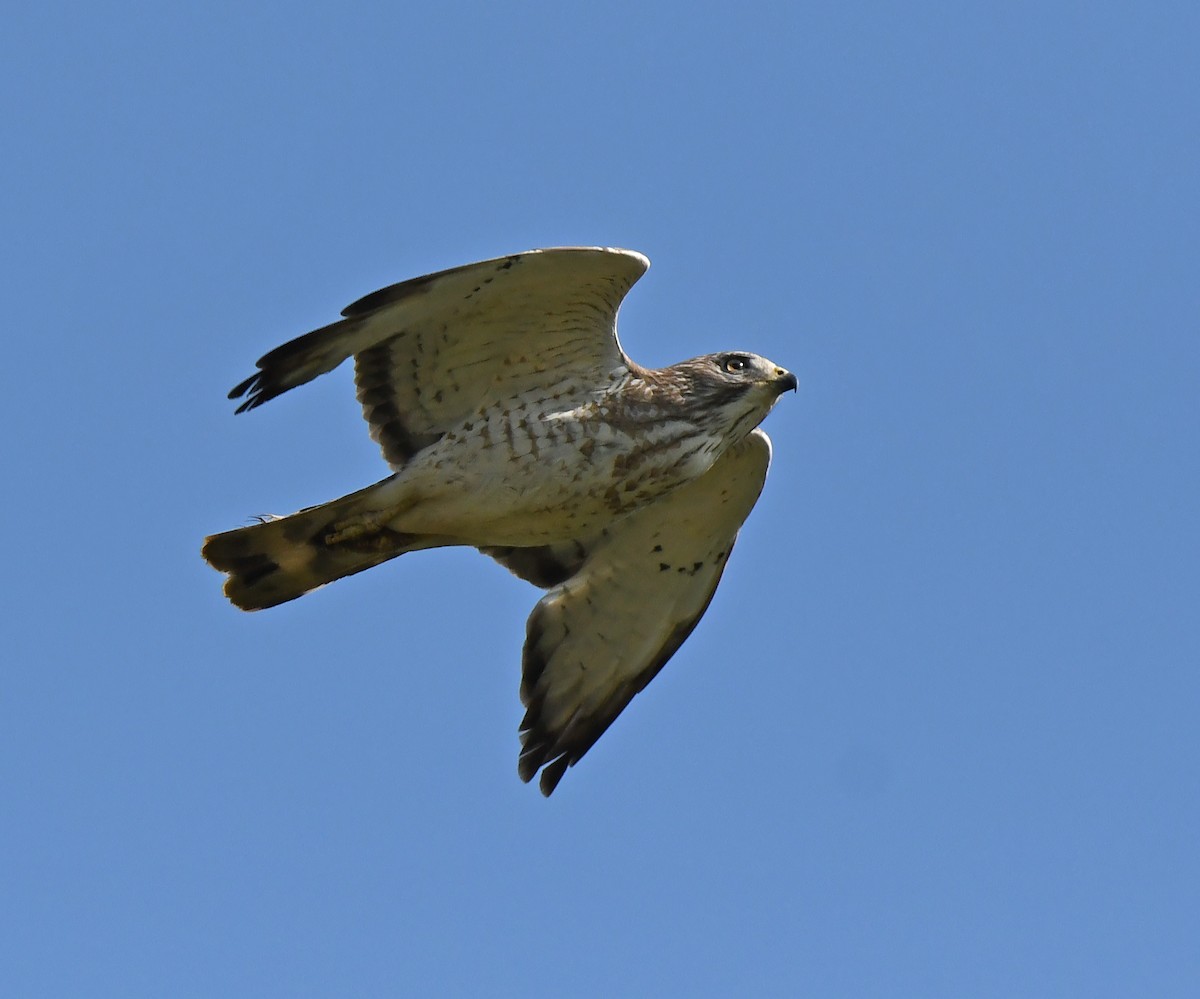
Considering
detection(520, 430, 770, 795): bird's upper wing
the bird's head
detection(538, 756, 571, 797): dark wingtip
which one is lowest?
detection(538, 756, 571, 797): dark wingtip

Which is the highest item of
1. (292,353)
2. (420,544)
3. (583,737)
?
(292,353)

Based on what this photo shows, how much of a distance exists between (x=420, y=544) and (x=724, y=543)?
6.34ft

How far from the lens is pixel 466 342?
36.2 feet

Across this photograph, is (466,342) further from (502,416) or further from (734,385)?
(734,385)

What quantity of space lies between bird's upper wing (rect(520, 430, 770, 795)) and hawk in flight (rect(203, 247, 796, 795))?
44 centimetres

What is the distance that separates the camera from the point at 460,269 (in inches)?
414

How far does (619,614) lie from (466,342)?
208 centimetres

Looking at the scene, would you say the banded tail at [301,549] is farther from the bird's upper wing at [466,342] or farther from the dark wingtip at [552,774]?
the dark wingtip at [552,774]

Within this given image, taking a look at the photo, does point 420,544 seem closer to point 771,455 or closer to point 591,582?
point 591,582

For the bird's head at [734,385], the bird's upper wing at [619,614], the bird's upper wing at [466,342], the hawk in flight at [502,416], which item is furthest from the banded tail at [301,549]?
the bird's head at [734,385]

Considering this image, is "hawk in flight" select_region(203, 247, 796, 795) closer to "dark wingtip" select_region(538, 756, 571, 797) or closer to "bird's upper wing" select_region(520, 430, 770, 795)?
"bird's upper wing" select_region(520, 430, 770, 795)

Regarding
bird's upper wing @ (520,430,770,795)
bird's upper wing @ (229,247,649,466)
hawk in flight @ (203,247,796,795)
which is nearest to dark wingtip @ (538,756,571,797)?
bird's upper wing @ (520,430,770,795)

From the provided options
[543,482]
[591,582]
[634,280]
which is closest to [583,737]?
[591,582]

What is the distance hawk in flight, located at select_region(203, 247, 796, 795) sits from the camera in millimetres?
10625
